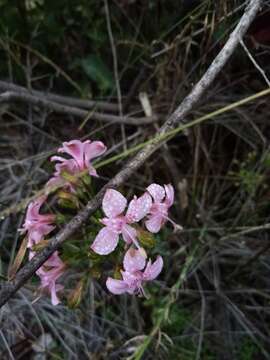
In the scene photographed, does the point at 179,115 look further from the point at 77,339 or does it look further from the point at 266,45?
the point at 77,339

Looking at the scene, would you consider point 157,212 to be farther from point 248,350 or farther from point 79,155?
point 248,350

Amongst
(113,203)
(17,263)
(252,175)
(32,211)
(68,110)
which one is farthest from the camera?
(68,110)

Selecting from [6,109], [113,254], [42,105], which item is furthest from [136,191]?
[113,254]

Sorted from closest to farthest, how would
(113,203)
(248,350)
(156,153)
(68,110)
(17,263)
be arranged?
1. (113,203)
2. (17,263)
3. (248,350)
4. (68,110)
5. (156,153)

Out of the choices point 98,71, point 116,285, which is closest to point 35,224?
point 116,285

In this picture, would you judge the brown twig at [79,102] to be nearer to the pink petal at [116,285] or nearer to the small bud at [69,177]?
the small bud at [69,177]

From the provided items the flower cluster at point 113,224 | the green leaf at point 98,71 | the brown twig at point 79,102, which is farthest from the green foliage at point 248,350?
the green leaf at point 98,71

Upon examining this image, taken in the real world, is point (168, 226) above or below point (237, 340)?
above
